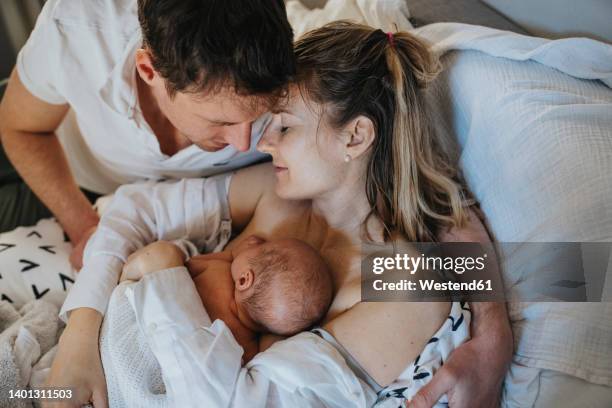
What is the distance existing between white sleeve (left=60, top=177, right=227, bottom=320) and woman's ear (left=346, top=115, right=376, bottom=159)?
41cm

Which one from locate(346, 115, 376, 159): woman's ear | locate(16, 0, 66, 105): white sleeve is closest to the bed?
locate(346, 115, 376, 159): woman's ear

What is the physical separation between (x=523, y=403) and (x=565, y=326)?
6.8 inches

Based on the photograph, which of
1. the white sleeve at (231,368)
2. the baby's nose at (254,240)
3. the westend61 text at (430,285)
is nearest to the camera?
the white sleeve at (231,368)

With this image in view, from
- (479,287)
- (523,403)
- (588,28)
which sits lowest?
(523,403)

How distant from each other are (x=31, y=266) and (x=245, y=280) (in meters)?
0.62

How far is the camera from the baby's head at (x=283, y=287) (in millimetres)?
1138

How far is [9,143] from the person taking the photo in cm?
151

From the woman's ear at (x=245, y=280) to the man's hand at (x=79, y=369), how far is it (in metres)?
0.31

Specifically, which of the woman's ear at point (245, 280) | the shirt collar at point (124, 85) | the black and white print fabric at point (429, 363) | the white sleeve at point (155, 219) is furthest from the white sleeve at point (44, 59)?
the black and white print fabric at point (429, 363)

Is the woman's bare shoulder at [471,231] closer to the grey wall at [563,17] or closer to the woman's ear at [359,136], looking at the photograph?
the woman's ear at [359,136]

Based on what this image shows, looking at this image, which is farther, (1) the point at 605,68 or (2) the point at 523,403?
(1) the point at 605,68

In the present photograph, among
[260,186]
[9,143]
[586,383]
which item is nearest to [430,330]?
[586,383]

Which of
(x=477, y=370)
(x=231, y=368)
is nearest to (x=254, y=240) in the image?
(x=231, y=368)

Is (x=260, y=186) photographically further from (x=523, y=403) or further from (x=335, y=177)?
(x=523, y=403)
